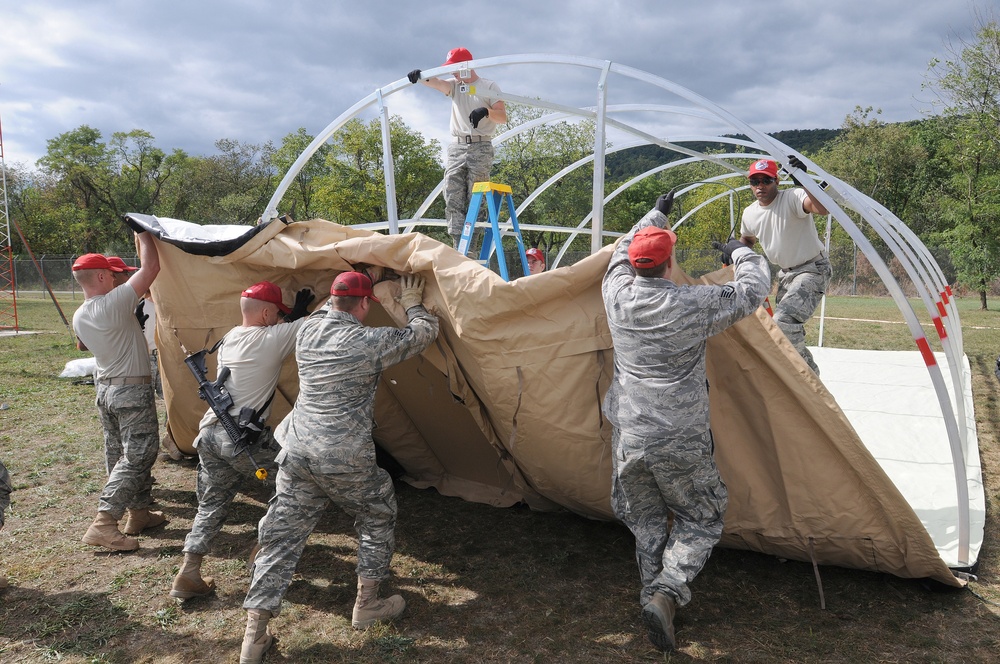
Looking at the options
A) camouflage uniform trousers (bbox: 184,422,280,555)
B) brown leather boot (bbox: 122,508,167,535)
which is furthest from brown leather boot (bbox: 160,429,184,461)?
camouflage uniform trousers (bbox: 184,422,280,555)

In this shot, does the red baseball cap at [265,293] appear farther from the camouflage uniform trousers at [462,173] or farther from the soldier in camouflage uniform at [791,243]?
the soldier in camouflage uniform at [791,243]

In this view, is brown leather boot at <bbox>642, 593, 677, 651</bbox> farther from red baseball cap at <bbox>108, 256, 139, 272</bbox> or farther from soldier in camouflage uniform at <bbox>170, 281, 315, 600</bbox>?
red baseball cap at <bbox>108, 256, 139, 272</bbox>

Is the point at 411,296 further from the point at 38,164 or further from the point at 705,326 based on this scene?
the point at 38,164

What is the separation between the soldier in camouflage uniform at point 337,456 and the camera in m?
3.21

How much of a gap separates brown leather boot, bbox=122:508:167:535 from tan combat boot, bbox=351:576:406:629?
84.8 inches

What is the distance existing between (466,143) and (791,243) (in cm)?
277

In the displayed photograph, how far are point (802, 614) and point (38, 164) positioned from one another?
5365cm

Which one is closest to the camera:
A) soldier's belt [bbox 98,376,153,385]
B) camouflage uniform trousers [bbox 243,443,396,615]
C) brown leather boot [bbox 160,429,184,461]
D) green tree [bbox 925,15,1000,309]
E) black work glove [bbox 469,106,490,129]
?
camouflage uniform trousers [bbox 243,443,396,615]

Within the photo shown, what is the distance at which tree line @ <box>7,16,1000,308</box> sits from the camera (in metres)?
22.8

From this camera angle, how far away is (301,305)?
4.08 m

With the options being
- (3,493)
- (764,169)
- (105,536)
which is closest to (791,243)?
(764,169)

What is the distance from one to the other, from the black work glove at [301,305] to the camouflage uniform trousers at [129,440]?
1304mm

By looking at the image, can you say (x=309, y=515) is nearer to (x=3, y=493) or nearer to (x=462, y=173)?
(x=3, y=493)

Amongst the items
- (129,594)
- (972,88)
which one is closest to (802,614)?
(129,594)
